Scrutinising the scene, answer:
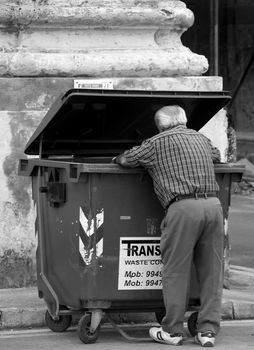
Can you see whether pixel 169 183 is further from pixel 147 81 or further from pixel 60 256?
pixel 147 81

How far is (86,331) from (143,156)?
127 centimetres

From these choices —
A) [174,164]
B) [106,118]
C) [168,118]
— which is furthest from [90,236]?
[106,118]

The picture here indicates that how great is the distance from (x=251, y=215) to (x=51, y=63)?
19.8 feet

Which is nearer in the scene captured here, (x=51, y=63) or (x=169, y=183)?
(x=169, y=183)

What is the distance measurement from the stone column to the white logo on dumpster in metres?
1.98

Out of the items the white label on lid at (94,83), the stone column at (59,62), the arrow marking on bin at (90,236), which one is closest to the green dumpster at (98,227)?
the arrow marking on bin at (90,236)

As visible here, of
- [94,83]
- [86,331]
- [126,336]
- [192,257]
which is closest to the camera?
[192,257]

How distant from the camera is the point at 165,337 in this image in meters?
6.88

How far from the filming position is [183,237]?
6.68m

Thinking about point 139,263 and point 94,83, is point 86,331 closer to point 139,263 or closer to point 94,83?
point 139,263

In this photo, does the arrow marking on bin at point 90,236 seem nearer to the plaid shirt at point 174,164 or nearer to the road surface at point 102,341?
the plaid shirt at point 174,164

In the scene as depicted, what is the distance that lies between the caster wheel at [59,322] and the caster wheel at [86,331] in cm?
50

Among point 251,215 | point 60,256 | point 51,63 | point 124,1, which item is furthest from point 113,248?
point 251,215

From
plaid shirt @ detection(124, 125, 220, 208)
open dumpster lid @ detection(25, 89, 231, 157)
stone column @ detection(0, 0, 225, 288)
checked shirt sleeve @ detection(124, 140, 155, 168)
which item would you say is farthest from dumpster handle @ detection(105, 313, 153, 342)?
stone column @ detection(0, 0, 225, 288)
